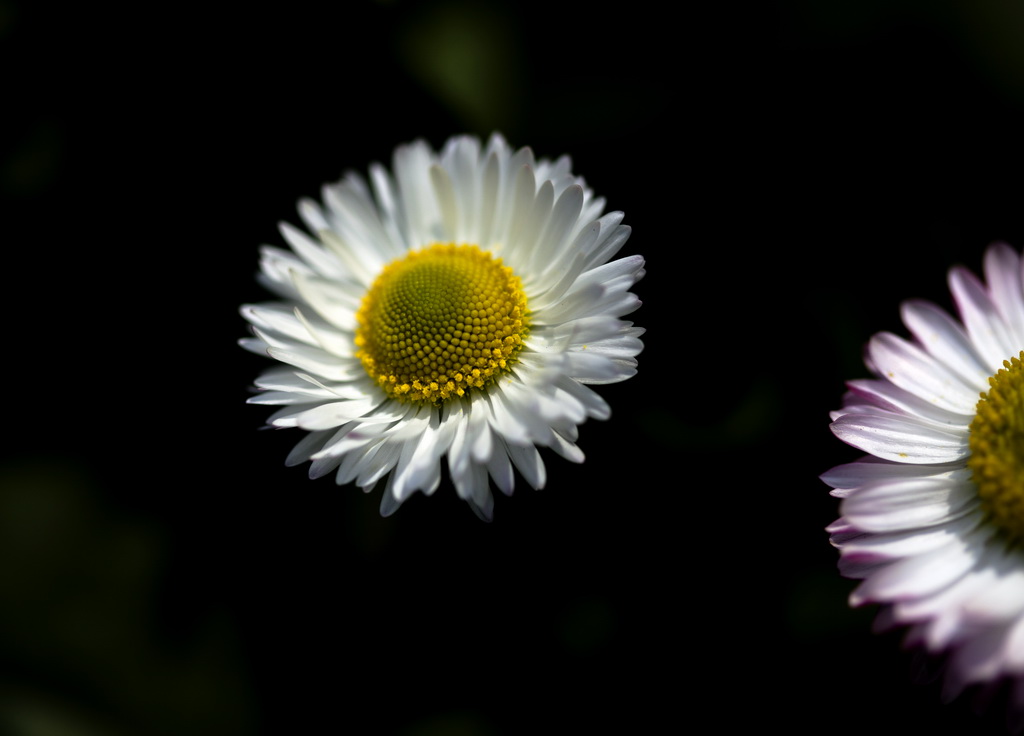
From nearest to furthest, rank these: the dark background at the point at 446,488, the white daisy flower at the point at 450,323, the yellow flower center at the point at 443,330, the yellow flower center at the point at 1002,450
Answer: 1. the yellow flower center at the point at 1002,450
2. the white daisy flower at the point at 450,323
3. the yellow flower center at the point at 443,330
4. the dark background at the point at 446,488

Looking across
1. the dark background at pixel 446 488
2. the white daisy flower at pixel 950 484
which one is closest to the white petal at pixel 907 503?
the white daisy flower at pixel 950 484

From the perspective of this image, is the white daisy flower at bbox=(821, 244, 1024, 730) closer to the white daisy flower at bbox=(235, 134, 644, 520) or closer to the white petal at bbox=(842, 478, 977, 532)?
the white petal at bbox=(842, 478, 977, 532)

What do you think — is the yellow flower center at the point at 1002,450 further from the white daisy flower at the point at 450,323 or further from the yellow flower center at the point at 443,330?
the yellow flower center at the point at 443,330

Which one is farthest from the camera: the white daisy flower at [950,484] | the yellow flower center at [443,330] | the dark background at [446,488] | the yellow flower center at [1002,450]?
the dark background at [446,488]

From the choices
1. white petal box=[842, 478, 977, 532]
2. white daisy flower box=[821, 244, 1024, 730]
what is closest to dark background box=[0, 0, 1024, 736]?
white daisy flower box=[821, 244, 1024, 730]

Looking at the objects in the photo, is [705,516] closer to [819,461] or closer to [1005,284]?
[819,461]

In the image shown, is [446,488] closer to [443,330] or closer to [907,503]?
[443,330]

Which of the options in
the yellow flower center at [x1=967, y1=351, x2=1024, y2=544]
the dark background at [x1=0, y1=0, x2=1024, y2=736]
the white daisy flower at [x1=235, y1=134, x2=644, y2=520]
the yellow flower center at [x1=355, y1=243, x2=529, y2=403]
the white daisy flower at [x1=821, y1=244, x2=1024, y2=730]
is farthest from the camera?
the dark background at [x1=0, y1=0, x2=1024, y2=736]

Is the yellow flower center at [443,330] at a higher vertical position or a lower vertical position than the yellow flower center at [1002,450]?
lower
